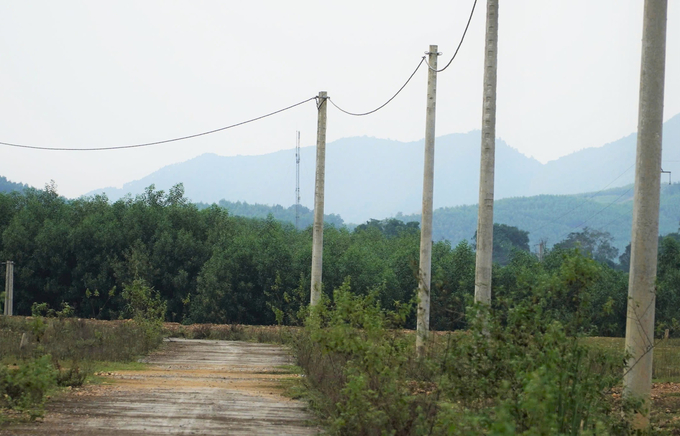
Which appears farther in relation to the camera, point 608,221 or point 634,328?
point 608,221

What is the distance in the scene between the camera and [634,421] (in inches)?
323

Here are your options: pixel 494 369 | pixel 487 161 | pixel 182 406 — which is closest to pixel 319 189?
pixel 487 161

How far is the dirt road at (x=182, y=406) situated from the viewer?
8578mm

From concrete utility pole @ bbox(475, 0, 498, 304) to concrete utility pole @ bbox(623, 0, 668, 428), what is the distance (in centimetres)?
355

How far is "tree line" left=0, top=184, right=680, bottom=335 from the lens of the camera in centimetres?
4012

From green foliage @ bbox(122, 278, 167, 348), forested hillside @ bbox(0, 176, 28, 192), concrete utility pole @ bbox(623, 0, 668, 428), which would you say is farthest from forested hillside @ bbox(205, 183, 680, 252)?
concrete utility pole @ bbox(623, 0, 668, 428)

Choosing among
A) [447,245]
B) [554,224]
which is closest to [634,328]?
[447,245]

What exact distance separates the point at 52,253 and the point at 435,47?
111 feet

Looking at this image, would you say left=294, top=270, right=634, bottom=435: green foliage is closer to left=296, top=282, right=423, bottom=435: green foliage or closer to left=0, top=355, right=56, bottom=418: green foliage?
left=296, top=282, right=423, bottom=435: green foliage

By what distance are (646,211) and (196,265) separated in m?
38.4

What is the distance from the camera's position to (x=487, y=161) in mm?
12289

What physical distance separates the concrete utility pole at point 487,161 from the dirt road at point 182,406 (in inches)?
134

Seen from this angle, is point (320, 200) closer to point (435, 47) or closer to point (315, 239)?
point (315, 239)

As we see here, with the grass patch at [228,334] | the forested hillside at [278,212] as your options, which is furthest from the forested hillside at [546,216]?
the grass patch at [228,334]
